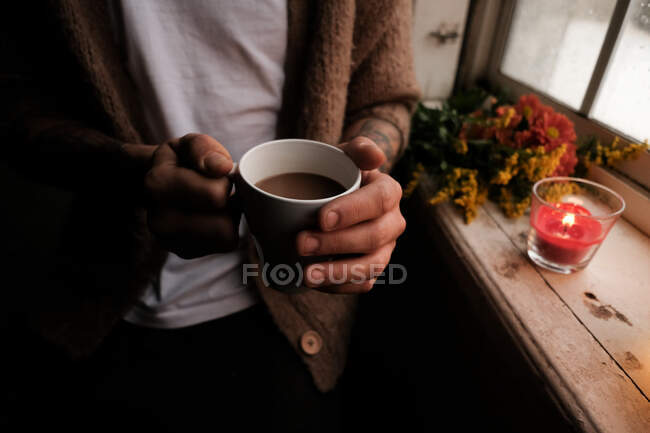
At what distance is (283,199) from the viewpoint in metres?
0.42

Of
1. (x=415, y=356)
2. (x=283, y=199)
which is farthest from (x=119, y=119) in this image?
(x=415, y=356)

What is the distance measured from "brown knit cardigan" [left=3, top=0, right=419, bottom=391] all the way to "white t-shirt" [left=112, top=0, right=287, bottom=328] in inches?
1.4

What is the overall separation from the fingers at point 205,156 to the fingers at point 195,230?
0.07 meters

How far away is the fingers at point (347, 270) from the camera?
0.51m

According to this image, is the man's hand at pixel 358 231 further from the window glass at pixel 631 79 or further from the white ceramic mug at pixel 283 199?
the window glass at pixel 631 79

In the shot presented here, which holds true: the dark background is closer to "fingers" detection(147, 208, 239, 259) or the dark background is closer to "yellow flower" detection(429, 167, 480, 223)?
"yellow flower" detection(429, 167, 480, 223)

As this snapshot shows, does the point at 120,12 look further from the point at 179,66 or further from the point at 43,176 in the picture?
the point at 43,176

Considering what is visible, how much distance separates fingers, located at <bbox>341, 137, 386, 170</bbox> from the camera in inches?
19.9

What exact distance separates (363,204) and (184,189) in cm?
25

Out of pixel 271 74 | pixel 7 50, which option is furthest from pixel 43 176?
pixel 271 74

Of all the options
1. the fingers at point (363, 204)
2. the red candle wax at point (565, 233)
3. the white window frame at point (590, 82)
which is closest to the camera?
the fingers at point (363, 204)

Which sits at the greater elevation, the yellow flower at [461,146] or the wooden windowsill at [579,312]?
the yellow flower at [461,146]

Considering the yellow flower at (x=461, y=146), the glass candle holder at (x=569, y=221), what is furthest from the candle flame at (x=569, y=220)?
the yellow flower at (x=461, y=146)

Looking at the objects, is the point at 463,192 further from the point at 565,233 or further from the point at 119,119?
the point at 119,119
